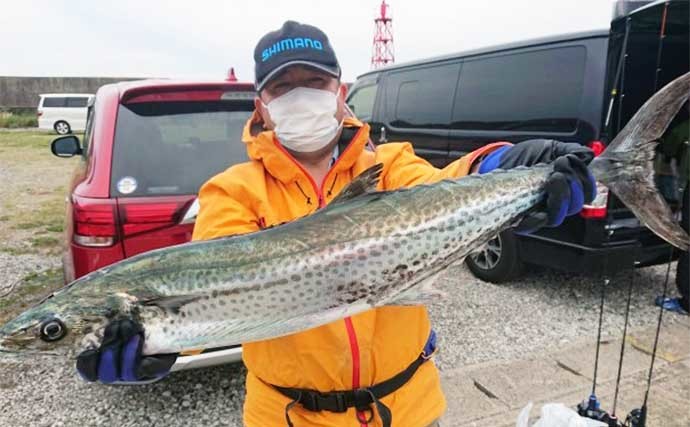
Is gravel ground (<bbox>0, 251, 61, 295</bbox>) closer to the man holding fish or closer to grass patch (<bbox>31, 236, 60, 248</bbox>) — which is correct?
grass patch (<bbox>31, 236, 60, 248</bbox>)

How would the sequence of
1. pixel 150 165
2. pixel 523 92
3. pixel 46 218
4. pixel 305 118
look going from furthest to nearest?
pixel 46 218 → pixel 523 92 → pixel 150 165 → pixel 305 118

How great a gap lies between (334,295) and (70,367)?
3.26m

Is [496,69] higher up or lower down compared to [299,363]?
higher up

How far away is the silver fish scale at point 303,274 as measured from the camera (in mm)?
1639

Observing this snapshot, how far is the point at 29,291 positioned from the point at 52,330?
4.74 m

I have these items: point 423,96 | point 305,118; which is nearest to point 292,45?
point 305,118

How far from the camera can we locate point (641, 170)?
2078 millimetres

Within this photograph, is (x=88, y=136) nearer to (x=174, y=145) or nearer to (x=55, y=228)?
(x=174, y=145)

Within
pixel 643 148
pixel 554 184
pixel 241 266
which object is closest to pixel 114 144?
pixel 241 266

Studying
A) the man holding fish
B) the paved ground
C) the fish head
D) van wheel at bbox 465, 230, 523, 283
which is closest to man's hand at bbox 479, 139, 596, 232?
the man holding fish

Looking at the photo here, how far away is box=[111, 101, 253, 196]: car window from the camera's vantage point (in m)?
3.29

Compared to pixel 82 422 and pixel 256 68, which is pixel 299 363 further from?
pixel 82 422

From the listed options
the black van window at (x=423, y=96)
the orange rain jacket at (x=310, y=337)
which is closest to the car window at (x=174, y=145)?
the orange rain jacket at (x=310, y=337)

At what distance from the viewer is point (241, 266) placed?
1665 millimetres
